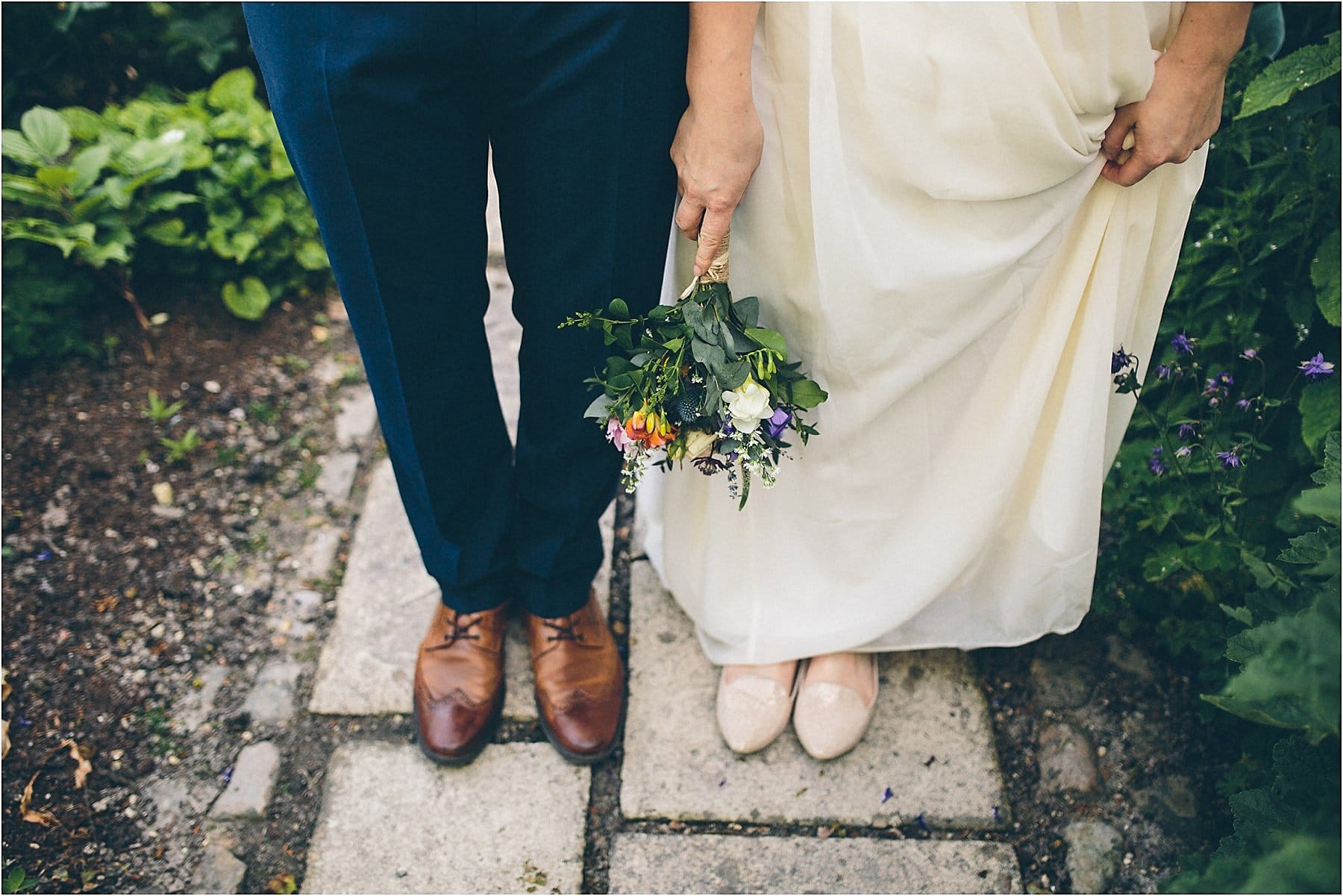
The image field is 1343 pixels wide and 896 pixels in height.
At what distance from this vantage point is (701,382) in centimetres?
129

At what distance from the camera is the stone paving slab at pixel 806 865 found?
1.59 metres

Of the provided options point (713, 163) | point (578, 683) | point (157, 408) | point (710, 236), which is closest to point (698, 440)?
point (710, 236)

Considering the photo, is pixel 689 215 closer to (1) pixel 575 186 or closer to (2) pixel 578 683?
(1) pixel 575 186

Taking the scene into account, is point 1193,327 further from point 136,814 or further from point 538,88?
point 136,814

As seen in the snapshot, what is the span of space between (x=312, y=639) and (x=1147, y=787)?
1.75 metres

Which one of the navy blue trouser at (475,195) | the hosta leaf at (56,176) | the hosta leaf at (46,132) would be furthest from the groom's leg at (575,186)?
the hosta leaf at (46,132)

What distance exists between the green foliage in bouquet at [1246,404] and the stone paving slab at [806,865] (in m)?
0.35

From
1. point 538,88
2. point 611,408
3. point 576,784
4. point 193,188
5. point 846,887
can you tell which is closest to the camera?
point 538,88

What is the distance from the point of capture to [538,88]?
109 cm

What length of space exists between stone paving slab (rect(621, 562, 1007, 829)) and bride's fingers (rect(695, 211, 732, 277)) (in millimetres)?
981

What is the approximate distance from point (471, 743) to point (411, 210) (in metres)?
1.05

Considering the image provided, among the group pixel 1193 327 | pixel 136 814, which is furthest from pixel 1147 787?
pixel 136 814

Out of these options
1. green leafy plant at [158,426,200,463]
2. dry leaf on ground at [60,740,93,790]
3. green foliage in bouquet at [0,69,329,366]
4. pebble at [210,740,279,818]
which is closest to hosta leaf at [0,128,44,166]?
green foliage in bouquet at [0,69,329,366]

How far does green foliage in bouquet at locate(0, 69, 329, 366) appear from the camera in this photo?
2215mm
